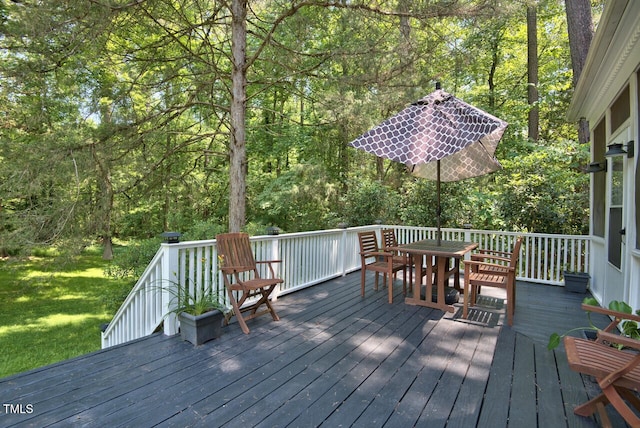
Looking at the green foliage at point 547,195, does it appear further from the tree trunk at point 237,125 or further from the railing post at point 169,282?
the railing post at point 169,282

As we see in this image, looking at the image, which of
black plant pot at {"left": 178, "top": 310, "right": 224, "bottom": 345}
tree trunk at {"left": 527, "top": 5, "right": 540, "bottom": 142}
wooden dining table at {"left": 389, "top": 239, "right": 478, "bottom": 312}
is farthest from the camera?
tree trunk at {"left": 527, "top": 5, "right": 540, "bottom": 142}

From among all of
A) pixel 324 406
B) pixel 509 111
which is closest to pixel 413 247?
pixel 324 406

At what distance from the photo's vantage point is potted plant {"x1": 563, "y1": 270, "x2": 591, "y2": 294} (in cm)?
516

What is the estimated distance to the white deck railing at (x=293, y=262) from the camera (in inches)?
133

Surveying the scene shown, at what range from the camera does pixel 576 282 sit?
205 inches

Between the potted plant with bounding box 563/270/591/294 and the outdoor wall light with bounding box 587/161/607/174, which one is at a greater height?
the outdoor wall light with bounding box 587/161/607/174

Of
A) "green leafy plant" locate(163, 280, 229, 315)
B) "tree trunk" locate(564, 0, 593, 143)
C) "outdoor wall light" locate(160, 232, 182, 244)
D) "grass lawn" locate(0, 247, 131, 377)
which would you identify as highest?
"tree trunk" locate(564, 0, 593, 143)

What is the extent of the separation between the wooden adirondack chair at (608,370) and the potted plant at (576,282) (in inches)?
144

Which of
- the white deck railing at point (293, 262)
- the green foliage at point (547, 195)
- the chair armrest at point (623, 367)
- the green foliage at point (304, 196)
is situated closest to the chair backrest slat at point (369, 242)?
the white deck railing at point (293, 262)

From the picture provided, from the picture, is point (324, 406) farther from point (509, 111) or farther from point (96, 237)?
point (509, 111)

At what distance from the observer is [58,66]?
485 cm

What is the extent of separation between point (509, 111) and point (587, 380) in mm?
10645

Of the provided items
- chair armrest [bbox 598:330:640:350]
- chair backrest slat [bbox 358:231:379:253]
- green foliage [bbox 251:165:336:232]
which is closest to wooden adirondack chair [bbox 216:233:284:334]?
chair backrest slat [bbox 358:231:379:253]

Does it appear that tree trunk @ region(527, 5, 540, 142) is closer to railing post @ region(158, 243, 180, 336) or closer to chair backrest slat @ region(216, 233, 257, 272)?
chair backrest slat @ region(216, 233, 257, 272)
